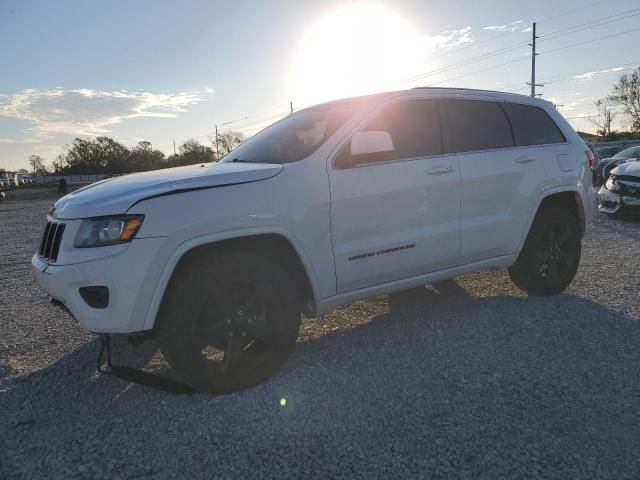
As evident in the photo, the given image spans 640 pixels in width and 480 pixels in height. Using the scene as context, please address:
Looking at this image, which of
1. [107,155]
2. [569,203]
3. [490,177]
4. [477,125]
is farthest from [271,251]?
[107,155]

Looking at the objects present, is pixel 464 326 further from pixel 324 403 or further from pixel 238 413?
pixel 238 413

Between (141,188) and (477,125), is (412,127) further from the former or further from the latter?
(141,188)

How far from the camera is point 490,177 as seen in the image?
411 cm

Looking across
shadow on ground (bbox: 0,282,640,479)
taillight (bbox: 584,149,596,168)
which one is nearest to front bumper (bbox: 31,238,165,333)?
shadow on ground (bbox: 0,282,640,479)

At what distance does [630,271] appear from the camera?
5.62 m

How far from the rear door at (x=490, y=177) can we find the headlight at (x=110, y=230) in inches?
99.1

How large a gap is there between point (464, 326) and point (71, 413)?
292 cm

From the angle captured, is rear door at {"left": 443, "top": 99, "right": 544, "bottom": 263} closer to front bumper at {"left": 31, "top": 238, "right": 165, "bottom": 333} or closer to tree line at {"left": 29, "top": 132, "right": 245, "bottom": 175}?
front bumper at {"left": 31, "top": 238, "right": 165, "bottom": 333}

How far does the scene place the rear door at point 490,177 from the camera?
4.00m

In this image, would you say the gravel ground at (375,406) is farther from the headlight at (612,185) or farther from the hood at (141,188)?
the headlight at (612,185)

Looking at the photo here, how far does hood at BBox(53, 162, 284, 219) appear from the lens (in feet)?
8.99

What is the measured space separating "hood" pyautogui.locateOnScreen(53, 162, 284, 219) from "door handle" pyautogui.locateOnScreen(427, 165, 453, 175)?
1244mm

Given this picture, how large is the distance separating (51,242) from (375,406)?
222 cm

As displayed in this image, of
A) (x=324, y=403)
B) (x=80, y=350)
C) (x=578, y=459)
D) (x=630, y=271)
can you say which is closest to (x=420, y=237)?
(x=324, y=403)
